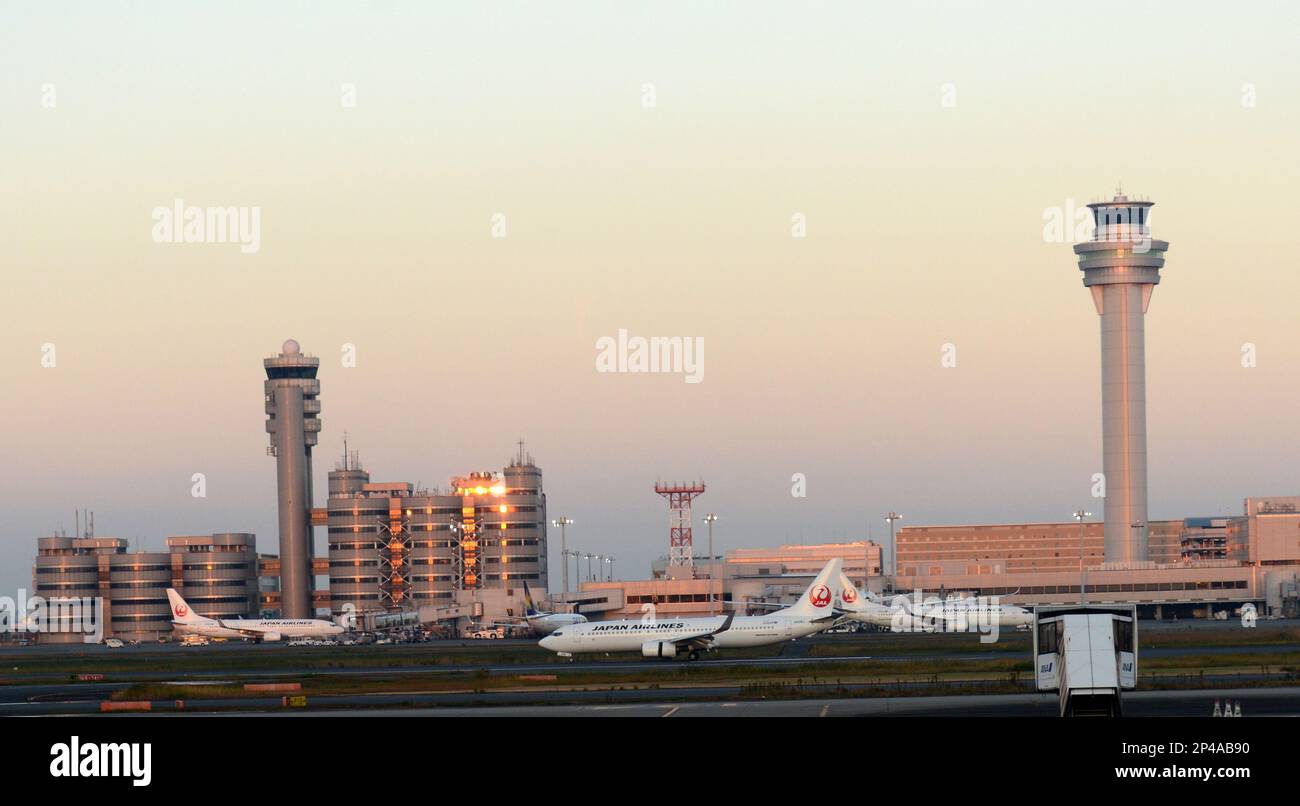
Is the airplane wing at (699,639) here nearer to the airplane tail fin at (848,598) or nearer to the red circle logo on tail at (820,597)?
the red circle logo on tail at (820,597)

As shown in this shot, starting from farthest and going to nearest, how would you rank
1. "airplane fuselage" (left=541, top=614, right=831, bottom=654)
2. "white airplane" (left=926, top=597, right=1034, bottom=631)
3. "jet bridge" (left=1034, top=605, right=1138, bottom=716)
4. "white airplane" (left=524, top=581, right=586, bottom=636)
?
"white airplane" (left=524, top=581, right=586, bottom=636), "white airplane" (left=926, top=597, right=1034, bottom=631), "airplane fuselage" (left=541, top=614, right=831, bottom=654), "jet bridge" (left=1034, top=605, right=1138, bottom=716)

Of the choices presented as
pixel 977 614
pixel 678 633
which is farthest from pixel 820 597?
pixel 977 614

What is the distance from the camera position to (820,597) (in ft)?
371

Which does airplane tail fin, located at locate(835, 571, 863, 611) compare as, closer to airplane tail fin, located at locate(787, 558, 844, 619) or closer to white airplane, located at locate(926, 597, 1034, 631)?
white airplane, located at locate(926, 597, 1034, 631)

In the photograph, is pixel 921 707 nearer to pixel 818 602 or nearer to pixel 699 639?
pixel 699 639

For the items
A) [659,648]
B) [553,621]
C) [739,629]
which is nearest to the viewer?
[659,648]

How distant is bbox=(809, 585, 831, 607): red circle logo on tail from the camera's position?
11300 cm

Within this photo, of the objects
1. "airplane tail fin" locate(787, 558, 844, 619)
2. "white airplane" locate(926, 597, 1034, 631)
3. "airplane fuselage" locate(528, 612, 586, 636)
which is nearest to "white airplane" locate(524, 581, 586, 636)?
"airplane fuselage" locate(528, 612, 586, 636)
